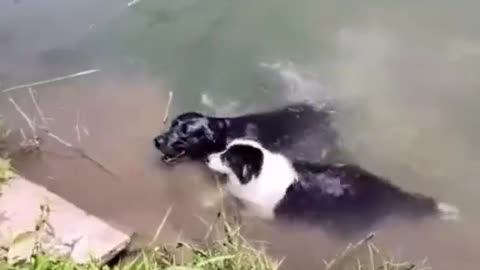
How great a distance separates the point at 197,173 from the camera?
3.52 metres

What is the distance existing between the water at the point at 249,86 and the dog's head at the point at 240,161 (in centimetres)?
11

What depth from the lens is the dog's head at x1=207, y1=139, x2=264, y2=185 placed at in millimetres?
3344

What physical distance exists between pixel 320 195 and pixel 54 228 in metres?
1.03

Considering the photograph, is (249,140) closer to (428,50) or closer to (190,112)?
(190,112)

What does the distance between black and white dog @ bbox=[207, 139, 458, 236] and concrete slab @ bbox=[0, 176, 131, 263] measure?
0.54 meters

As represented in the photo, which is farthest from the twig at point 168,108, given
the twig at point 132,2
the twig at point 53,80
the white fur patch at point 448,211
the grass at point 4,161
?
the white fur patch at point 448,211

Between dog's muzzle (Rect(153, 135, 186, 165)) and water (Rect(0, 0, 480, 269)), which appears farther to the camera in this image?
dog's muzzle (Rect(153, 135, 186, 165))

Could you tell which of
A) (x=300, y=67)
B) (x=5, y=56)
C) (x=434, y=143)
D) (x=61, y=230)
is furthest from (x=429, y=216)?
(x=5, y=56)

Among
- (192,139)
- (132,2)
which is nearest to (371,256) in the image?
(192,139)

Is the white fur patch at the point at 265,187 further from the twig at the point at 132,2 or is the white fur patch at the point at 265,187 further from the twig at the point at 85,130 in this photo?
the twig at the point at 132,2

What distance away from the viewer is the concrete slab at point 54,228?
2.79 m

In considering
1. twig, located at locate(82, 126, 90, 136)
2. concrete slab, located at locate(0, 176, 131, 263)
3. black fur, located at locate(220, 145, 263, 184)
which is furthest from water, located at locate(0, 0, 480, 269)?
concrete slab, located at locate(0, 176, 131, 263)

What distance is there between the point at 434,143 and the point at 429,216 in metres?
0.42

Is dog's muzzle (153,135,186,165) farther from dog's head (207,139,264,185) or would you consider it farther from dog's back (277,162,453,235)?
dog's back (277,162,453,235)
